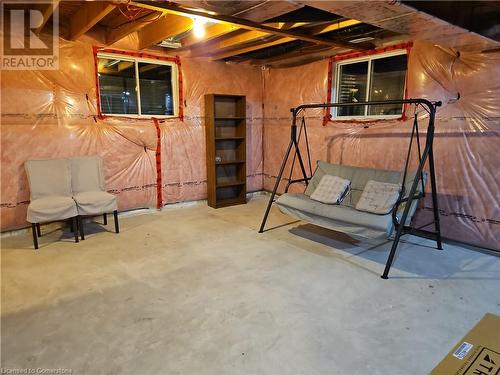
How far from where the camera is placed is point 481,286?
2670mm

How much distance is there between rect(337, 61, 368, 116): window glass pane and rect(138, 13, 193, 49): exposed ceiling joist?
230 cm

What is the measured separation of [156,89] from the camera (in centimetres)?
476

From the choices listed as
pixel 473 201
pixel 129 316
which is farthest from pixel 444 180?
pixel 129 316

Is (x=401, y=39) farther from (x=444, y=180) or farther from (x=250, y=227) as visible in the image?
(x=250, y=227)

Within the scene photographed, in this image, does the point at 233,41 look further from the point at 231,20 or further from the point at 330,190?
the point at 330,190

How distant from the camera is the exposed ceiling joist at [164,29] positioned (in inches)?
133

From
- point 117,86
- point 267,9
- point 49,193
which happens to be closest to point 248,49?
point 117,86

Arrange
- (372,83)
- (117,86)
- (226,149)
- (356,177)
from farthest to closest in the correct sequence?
1. (226,149)
2. (117,86)
3. (372,83)
4. (356,177)

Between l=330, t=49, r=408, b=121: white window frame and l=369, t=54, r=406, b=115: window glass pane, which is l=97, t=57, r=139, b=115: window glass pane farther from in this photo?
l=369, t=54, r=406, b=115: window glass pane

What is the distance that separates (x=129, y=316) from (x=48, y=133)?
2.67 meters

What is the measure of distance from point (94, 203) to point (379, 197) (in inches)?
118

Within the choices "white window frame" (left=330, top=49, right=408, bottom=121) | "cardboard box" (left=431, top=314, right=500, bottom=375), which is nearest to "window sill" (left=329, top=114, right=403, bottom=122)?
"white window frame" (left=330, top=49, right=408, bottom=121)

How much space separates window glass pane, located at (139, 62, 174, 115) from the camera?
15.2ft

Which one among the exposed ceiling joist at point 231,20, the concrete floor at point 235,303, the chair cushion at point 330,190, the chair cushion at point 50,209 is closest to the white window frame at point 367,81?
the exposed ceiling joist at point 231,20
